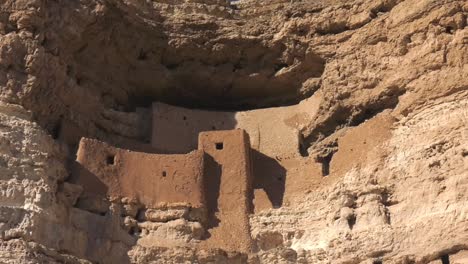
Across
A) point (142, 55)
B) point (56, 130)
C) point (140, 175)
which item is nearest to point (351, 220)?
point (140, 175)

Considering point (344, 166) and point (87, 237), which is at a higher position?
point (344, 166)

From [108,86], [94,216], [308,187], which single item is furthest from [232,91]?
[94,216]

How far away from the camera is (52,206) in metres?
12.8

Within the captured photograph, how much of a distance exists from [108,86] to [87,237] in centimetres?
412

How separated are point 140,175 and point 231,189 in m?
1.60

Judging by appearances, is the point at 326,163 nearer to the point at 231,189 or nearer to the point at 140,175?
the point at 231,189

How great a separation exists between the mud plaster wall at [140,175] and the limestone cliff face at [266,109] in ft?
0.89

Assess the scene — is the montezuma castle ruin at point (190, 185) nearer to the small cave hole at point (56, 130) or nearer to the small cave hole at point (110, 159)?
the small cave hole at point (110, 159)

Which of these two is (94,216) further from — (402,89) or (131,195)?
(402,89)

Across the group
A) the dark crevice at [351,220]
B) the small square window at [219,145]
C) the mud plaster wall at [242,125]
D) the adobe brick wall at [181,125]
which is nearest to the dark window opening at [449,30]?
the mud plaster wall at [242,125]

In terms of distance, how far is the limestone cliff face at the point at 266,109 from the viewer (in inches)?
494

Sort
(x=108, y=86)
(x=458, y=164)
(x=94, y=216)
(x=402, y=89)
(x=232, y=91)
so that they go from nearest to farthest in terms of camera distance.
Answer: (x=458, y=164) → (x=94, y=216) → (x=402, y=89) → (x=108, y=86) → (x=232, y=91)

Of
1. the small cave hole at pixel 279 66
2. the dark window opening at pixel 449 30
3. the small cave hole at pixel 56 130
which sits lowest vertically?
the small cave hole at pixel 56 130

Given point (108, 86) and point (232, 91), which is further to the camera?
point (232, 91)
